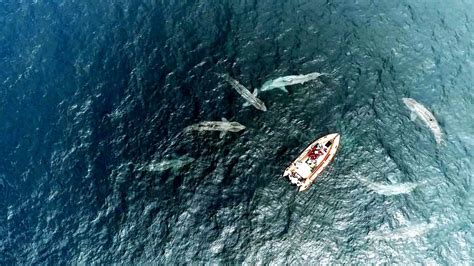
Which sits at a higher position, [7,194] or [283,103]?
[7,194]

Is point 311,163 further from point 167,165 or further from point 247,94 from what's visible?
point 167,165

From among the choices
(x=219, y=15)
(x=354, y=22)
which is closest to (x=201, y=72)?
(x=219, y=15)

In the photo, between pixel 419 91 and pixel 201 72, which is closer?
pixel 419 91

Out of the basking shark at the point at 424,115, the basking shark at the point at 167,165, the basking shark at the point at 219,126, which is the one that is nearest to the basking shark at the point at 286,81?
the basking shark at the point at 219,126

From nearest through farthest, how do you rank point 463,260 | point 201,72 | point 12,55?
point 463,260 → point 201,72 → point 12,55

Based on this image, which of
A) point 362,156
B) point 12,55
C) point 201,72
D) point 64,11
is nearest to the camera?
point 362,156

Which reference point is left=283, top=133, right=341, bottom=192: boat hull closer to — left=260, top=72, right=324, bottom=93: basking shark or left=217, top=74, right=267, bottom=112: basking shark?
left=217, top=74, right=267, bottom=112: basking shark

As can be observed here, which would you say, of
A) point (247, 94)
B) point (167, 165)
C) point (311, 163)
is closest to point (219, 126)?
point (247, 94)

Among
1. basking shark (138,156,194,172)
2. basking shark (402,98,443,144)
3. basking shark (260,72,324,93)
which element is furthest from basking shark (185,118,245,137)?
basking shark (402,98,443,144)

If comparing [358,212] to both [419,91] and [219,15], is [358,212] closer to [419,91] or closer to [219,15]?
[419,91]
